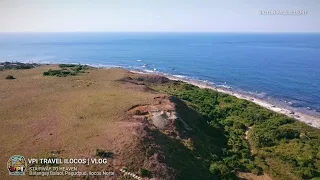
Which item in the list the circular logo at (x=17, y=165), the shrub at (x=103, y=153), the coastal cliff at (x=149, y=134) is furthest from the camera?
the coastal cliff at (x=149, y=134)

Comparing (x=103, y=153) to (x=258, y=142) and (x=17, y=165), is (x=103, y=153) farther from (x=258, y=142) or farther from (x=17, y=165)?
(x=258, y=142)

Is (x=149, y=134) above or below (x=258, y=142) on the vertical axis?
above

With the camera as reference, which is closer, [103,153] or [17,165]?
[17,165]

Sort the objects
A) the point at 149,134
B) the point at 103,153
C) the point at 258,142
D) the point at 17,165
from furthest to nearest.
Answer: the point at 258,142
the point at 149,134
the point at 103,153
the point at 17,165

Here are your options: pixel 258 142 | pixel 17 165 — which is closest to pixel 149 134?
pixel 17 165

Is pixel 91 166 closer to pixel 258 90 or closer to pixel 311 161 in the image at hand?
pixel 311 161

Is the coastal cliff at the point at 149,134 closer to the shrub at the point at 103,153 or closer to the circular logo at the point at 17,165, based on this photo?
the shrub at the point at 103,153

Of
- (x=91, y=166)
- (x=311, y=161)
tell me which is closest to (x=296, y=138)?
(x=311, y=161)

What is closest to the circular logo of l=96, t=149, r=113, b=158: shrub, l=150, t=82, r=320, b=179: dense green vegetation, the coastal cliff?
the coastal cliff

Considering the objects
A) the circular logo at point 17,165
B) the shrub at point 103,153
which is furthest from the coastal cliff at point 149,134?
the circular logo at point 17,165
